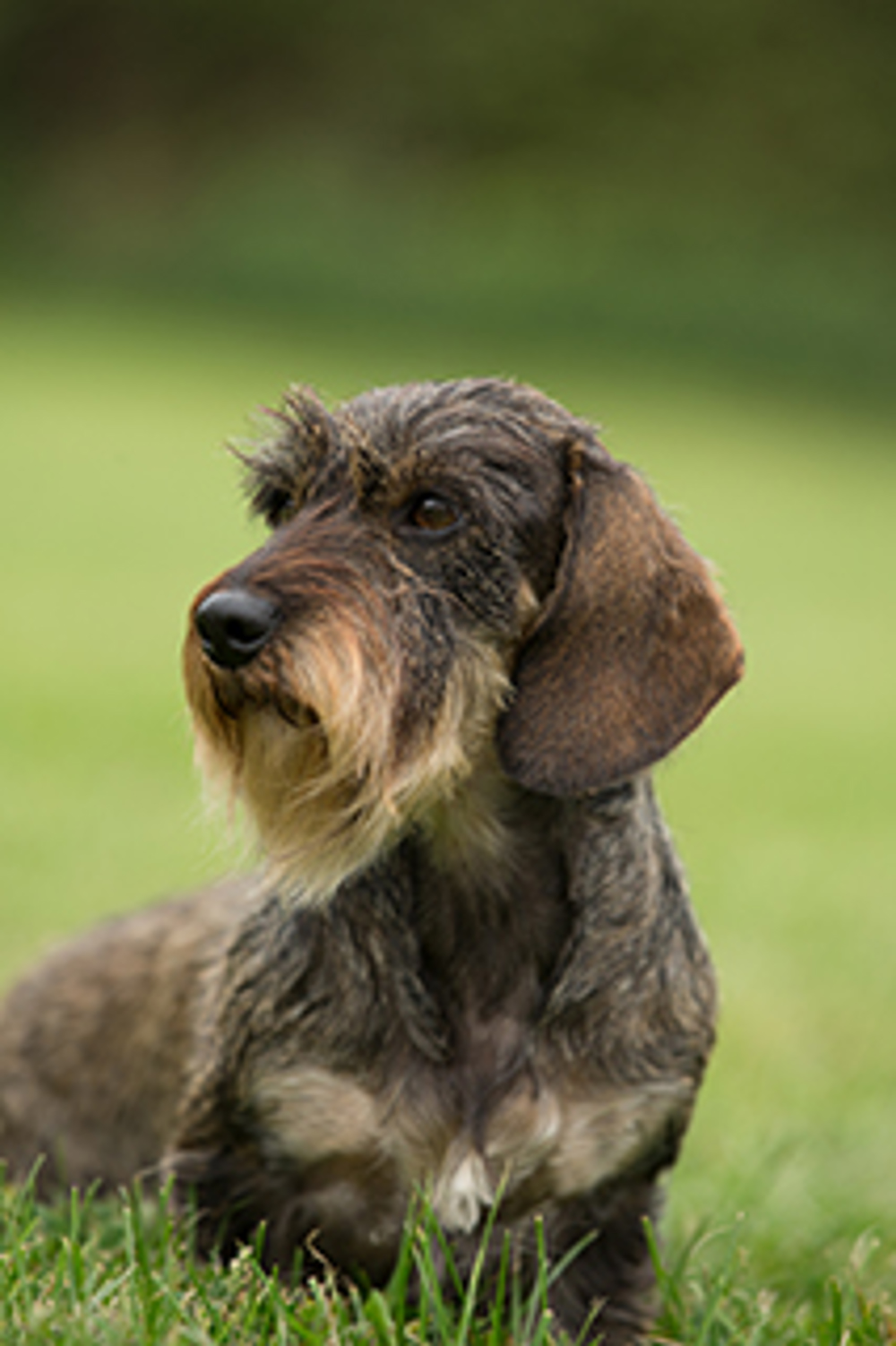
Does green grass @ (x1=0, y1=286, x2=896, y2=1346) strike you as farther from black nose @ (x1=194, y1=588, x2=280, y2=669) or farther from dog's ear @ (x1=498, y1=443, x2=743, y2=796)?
black nose @ (x1=194, y1=588, x2=280, y2=669)

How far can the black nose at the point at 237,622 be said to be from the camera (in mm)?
3594

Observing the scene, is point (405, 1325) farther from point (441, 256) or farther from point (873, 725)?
point (441, 256)

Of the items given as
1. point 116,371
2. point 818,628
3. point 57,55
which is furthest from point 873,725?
point 57,55

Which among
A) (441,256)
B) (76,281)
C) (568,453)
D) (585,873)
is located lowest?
(585,873)

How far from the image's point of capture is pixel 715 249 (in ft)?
125

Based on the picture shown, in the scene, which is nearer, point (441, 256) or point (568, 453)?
point (568, 453)

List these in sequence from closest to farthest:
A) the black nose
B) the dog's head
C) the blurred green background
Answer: the black nose < the dog's head < the blurred green background

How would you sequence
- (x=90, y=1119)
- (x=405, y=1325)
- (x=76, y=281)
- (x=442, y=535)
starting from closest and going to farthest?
(x=405, y=1325) → (x=442, y=535) → (x=90, y=1119) → (x=76, y=281)

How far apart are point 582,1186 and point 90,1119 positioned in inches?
66.3

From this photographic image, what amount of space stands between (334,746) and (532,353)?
101ft

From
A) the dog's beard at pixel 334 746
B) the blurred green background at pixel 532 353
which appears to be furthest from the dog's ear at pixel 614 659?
the blurred green background at pixel 532 353

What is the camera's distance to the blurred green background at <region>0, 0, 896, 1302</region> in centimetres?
812

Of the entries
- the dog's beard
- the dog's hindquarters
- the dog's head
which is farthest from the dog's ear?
the dog's hindquarters

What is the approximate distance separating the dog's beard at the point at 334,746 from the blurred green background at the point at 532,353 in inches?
10.0
